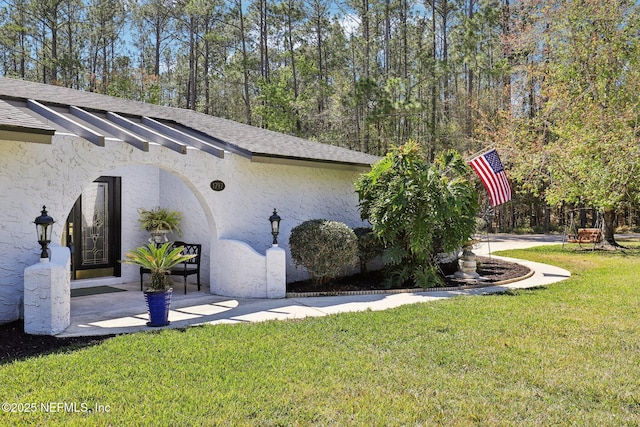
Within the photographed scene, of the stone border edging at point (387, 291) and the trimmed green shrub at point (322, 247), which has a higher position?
the trimmed green shrub at point (322, 247)

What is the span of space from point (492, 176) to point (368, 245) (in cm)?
308

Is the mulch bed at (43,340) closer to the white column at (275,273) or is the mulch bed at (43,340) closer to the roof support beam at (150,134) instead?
the white column at (275,273)

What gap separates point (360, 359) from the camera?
4.83 meters

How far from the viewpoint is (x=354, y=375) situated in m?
4.38

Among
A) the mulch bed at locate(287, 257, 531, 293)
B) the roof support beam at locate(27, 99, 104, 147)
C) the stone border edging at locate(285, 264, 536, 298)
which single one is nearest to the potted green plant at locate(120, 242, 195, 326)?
the roof support beam at locate(27, 99, 104, 147)

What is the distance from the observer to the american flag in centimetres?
1007

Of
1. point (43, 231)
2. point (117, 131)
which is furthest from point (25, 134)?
point (117, 131)

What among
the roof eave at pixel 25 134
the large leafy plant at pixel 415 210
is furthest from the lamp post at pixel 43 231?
the large leafy plant at pixel 415 210

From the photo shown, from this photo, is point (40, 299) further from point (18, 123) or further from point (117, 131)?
point (117, 131)

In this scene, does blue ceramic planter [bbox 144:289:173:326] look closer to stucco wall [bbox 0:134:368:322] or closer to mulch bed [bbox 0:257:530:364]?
mulch bed [bbox 0:257:530:364]

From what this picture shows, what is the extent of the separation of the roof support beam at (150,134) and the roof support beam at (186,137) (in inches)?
17.4

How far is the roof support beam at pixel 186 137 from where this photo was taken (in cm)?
815

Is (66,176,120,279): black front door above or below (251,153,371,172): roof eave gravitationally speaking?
below

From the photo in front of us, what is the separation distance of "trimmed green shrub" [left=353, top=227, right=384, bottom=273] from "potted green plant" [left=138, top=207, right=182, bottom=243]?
3.90 metres
